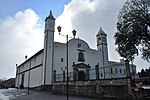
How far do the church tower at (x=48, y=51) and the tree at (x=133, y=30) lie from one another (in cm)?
1663

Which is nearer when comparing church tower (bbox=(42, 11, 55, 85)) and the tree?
the tree

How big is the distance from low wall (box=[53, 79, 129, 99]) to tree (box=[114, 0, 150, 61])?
21.1 feet

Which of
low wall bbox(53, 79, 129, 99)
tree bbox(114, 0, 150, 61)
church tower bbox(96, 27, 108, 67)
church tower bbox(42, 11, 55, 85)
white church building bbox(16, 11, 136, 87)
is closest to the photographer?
low wall bbox(53, 79, 129, 99)

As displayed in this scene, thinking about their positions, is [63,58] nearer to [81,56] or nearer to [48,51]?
[48,51]

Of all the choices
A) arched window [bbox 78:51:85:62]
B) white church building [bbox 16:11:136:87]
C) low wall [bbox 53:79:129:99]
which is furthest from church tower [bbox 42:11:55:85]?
low wall [bbox 53:79:129:99]

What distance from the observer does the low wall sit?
1505 cm

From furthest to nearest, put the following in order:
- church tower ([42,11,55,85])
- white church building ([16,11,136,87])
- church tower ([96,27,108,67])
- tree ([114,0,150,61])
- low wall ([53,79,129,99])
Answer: church tower ([96,27,108,67]) → white church building ([16,11,136,87]) → church tower ([42,11,55,85]) → tree ([114,0,150,61]) → low wall ([53,79,129,99])

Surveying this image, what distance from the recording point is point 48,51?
113 ft

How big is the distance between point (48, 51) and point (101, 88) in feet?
63.4

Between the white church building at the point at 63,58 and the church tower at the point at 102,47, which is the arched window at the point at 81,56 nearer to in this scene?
the white church building at the point at 63,58

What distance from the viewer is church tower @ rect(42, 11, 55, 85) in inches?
1328

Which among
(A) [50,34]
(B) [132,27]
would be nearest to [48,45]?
(A) [50,34]

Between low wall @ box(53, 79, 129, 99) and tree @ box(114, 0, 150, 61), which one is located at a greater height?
tree @ box(114, 0, 150, 61)

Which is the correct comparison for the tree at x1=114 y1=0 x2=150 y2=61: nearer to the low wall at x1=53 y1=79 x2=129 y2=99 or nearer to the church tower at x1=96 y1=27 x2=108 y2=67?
the low wall at x1=53 y1=79 x2=129 y2=99
